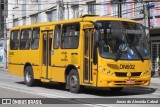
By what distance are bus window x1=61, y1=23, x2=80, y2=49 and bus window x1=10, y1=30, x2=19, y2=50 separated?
500 centimetres

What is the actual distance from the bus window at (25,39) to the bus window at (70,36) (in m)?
3.48

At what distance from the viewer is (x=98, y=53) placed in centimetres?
1586

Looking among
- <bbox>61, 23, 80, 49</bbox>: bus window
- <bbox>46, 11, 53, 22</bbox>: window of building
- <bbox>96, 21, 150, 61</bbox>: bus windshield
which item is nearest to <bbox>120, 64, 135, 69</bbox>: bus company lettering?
<bbox>96, 21, 150, 61</bbox>: bus windshield

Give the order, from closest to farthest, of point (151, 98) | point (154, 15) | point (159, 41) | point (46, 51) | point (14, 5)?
1. point (151, 98)
2. point (46, 51)
3. point (154, 15)
4. point (159, 41)
5. point (14, 5)

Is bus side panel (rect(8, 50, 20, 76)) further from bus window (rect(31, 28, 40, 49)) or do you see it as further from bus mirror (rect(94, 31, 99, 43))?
bus mirror (rect(94, 31, 99, 43))

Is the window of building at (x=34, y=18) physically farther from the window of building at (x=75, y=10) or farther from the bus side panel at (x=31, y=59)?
the bus side panel at (x=31, y=59)

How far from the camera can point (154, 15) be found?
33.8m

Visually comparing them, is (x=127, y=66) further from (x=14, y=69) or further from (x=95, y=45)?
(x=14, y=69)

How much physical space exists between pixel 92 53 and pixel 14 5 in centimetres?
4960

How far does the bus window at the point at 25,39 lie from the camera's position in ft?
70.1

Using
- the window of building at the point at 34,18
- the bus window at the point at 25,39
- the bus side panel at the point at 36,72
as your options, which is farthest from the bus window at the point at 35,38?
the window of building at the point at 34,18

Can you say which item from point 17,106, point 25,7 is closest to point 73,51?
point 17,106

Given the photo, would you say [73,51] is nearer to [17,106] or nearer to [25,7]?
[17,106]

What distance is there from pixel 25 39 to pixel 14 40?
150 cm
